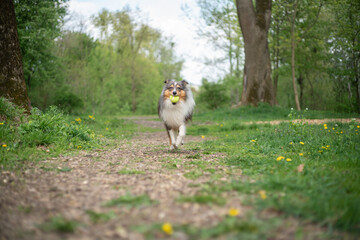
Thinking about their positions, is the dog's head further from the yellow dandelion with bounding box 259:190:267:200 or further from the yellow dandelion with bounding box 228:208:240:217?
the yellow dandelion with bounding box 228:208:240:217

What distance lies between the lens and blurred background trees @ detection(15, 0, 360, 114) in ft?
50.1

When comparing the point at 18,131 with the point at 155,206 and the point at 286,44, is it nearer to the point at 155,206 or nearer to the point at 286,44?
the point at 155,206

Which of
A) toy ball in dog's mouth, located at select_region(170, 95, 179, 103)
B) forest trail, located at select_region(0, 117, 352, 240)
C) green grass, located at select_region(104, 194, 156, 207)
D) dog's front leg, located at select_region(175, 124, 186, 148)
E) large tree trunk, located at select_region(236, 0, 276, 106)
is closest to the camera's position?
forest trail, located at select_region(0, 117, 352, 240)

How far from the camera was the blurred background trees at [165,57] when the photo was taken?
15.3 m

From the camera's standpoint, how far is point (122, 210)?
2.92m

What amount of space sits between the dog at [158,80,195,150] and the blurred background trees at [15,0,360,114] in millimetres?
9740

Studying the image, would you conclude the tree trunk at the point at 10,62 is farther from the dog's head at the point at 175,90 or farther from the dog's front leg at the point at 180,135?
the dog's front leg at the point at 180,135

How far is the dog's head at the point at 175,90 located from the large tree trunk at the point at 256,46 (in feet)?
35.5

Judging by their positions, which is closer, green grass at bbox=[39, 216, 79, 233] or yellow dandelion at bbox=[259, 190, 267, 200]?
green grass at bbox=[39, 216, 79, 233]

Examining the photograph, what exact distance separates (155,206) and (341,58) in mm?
20531

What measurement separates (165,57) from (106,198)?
120 ft

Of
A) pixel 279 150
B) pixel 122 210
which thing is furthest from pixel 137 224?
pixel 279 150

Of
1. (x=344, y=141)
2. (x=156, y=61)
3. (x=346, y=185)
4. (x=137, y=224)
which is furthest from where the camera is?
(x=156, y=61)

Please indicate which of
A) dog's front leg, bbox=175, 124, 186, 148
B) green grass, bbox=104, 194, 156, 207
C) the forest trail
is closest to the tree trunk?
the forest trail
